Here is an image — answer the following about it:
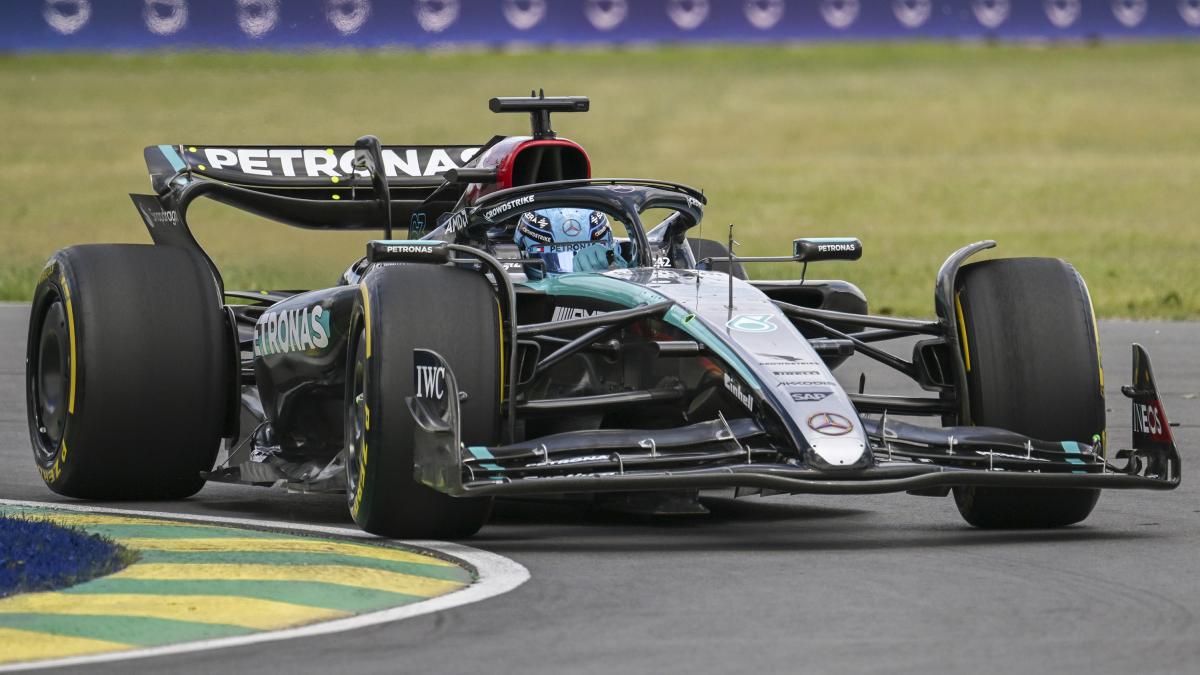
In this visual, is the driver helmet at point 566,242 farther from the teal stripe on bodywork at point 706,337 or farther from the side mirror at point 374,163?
the teal stripe on bodywork at point 706,337

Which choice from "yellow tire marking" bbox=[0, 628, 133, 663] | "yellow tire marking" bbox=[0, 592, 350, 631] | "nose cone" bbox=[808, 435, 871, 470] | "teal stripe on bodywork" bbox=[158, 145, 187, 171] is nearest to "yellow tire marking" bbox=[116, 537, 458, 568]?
"yellow tire marking" bbox=[0, 592, 350, 631]

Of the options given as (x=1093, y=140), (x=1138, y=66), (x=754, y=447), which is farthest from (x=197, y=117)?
(x=754, y=447)

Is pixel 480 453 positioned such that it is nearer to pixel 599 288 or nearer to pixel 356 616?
pixel 599 288

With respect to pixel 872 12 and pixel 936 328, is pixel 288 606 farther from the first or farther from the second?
pixel 872 12

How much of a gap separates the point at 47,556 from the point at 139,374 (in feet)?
8.30

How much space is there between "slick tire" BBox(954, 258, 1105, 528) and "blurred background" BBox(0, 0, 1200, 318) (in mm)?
10447

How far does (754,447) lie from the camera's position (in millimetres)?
8508

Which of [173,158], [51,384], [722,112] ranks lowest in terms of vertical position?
[51,384]

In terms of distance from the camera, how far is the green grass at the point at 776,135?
2981 cm

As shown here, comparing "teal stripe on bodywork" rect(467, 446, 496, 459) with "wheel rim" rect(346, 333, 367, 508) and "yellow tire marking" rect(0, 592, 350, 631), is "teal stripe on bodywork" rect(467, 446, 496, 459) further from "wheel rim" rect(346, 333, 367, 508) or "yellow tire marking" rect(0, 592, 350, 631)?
"yellow tire marking" rect(0, 592, 350, 631)

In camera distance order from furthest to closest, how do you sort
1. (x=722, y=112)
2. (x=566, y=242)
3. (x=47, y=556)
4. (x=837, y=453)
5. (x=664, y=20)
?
(x=722, y=112)
(x=664, y=20)
(x=566, y=242)
(x=837, y=453)
(x=47, y=556)

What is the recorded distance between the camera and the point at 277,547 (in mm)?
8281

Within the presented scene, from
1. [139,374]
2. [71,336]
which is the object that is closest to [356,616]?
[139,374]

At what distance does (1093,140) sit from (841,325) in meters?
37.3
